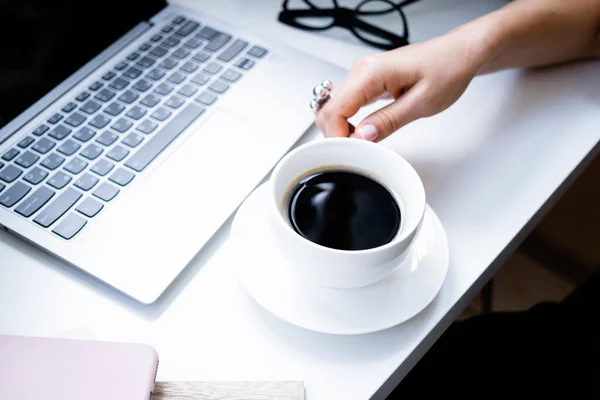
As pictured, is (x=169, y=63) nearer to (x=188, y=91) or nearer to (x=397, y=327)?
(x=188, y=91)

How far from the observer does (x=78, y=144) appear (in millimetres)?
542

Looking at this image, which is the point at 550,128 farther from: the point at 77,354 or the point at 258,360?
the point at 77,354

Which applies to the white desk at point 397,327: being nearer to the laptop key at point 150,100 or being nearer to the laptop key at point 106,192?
the laptop key at point 106,192

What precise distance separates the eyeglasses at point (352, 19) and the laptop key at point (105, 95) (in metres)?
0.25

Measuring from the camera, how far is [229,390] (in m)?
0.40

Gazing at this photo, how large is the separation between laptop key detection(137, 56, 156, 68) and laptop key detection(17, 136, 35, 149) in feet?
0.49

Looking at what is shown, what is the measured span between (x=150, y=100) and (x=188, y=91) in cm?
4

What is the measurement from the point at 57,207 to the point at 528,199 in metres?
0.43

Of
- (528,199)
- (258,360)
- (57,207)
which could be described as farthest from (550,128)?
(57,207)

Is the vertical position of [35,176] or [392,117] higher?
[392,117]

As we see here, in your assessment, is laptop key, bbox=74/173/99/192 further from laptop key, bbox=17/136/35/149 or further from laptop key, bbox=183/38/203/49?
laptop key, bbox=183/38/203/49

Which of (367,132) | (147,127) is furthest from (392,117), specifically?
(147,127)

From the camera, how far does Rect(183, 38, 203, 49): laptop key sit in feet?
2.12

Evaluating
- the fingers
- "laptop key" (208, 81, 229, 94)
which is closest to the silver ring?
the fingers
